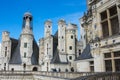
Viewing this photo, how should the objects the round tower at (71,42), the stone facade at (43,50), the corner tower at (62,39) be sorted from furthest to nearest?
the round tower at (71,42), the corner tower at (62,39), the stone facade at (43,50)

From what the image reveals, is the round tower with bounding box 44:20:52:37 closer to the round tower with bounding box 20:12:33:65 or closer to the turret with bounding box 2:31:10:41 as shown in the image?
the round tower with bounding box 20:12:33:65

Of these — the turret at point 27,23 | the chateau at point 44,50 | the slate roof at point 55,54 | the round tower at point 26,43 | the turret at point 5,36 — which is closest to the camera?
the slate roof at point 55,54

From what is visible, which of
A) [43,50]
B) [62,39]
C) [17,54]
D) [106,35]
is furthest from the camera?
[43,50]

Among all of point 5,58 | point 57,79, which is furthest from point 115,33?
point 5,58

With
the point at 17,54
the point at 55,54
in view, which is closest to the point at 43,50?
the point at 55,54

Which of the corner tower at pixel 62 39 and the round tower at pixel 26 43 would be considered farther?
the round tower at pixel 26 43

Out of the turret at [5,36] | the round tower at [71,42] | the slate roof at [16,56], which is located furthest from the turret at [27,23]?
the round tower at [71,42]

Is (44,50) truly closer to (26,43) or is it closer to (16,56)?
(26,43)

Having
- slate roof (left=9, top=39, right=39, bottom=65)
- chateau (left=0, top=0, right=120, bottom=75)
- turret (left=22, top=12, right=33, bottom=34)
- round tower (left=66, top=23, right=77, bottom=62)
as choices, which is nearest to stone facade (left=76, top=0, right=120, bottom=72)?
chateau (left=0, top=0, right=120, bottom=75)

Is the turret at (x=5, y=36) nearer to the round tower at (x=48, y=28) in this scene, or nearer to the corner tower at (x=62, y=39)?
the round tower at (x=48, y=28)

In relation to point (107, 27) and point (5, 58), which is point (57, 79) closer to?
point (107, 27)

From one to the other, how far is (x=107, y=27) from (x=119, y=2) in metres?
2.33

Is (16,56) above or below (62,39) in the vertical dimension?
below

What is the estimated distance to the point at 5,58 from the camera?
162ft
